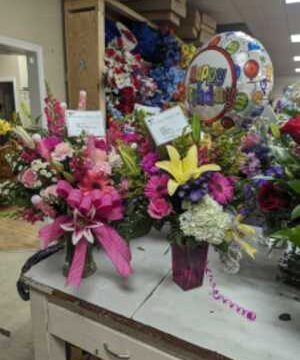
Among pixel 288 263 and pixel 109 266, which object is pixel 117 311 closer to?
pixel 109 266

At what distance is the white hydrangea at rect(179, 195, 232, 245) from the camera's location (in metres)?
A: 0.71

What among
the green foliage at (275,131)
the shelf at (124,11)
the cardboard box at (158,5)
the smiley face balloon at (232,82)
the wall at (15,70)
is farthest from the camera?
the wall at (15,70)

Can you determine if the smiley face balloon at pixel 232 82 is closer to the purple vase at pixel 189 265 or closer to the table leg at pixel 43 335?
the purple vase at pixel 189 265

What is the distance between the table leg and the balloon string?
18.6 inches

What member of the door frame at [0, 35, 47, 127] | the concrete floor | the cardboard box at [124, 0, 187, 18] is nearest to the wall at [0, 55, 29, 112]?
the cardboard box at [124, 0, 187, 18]

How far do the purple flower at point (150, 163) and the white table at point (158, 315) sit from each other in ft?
1.08

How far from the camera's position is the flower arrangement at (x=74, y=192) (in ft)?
2.57

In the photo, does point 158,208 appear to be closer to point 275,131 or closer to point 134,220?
point 134,220

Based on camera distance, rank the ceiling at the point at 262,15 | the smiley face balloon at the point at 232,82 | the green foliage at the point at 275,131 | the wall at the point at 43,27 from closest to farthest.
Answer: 1. the green foliage at the point at 275,131
2. the smiley face balloon at the point at 232,82
3. the wall at the point at 43,27
4. the ceiling at the point at 262,15

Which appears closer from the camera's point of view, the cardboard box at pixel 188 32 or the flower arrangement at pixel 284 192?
the flower arrangement at pixel 284 192

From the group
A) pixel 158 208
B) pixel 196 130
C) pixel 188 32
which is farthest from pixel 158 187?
pixel 188 32

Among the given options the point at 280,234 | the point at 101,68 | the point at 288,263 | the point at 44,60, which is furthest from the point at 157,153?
the point at 44,60

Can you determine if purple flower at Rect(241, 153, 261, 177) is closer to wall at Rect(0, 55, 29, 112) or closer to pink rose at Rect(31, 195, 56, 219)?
pink rose at Rect(31, 195, 56, 219)

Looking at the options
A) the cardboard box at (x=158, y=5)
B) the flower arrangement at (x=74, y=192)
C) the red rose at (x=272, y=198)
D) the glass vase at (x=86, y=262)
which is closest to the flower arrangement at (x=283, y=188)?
the red rose at (x=272, y=198)
